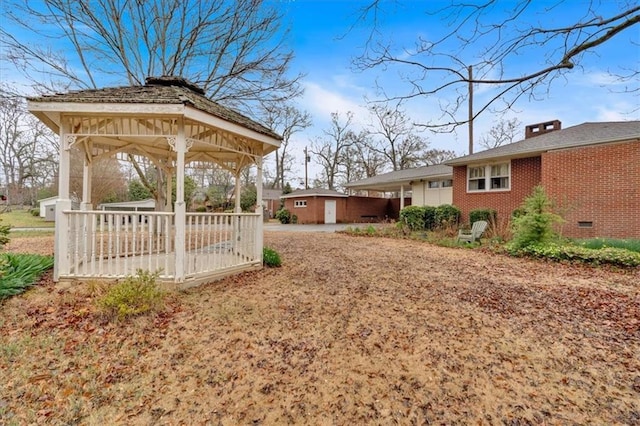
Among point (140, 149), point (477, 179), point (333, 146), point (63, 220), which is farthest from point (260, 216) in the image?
point (333, 146)

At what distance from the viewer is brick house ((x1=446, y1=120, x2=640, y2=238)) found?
989cm

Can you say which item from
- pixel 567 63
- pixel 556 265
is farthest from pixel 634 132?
pixel 567 63

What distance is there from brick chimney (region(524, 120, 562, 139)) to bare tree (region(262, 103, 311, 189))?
11.5m

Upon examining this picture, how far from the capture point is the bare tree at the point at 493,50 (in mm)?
2971

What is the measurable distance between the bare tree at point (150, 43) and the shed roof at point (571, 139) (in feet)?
30.7

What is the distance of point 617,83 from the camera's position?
3191mm

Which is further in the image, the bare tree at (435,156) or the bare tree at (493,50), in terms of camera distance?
the bare tree at (435,156)

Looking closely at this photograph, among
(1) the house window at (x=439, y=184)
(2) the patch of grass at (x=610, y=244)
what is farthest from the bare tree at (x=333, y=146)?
(2) the patch of grass at (x=610, y=244)

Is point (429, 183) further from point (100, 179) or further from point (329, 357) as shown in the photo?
point (100, 179)

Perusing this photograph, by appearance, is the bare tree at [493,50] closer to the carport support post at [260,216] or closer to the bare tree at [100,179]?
the carport support post at [260,216]

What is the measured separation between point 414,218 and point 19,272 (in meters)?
13.0

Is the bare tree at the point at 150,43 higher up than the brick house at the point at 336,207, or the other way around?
the bare tree at the point at 150,43

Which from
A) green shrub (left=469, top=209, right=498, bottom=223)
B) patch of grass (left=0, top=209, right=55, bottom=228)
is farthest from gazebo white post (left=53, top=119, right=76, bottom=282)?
patch of grass (left=0, top=209, right=55, bottom=228)

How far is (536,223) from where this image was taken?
8.09 m
